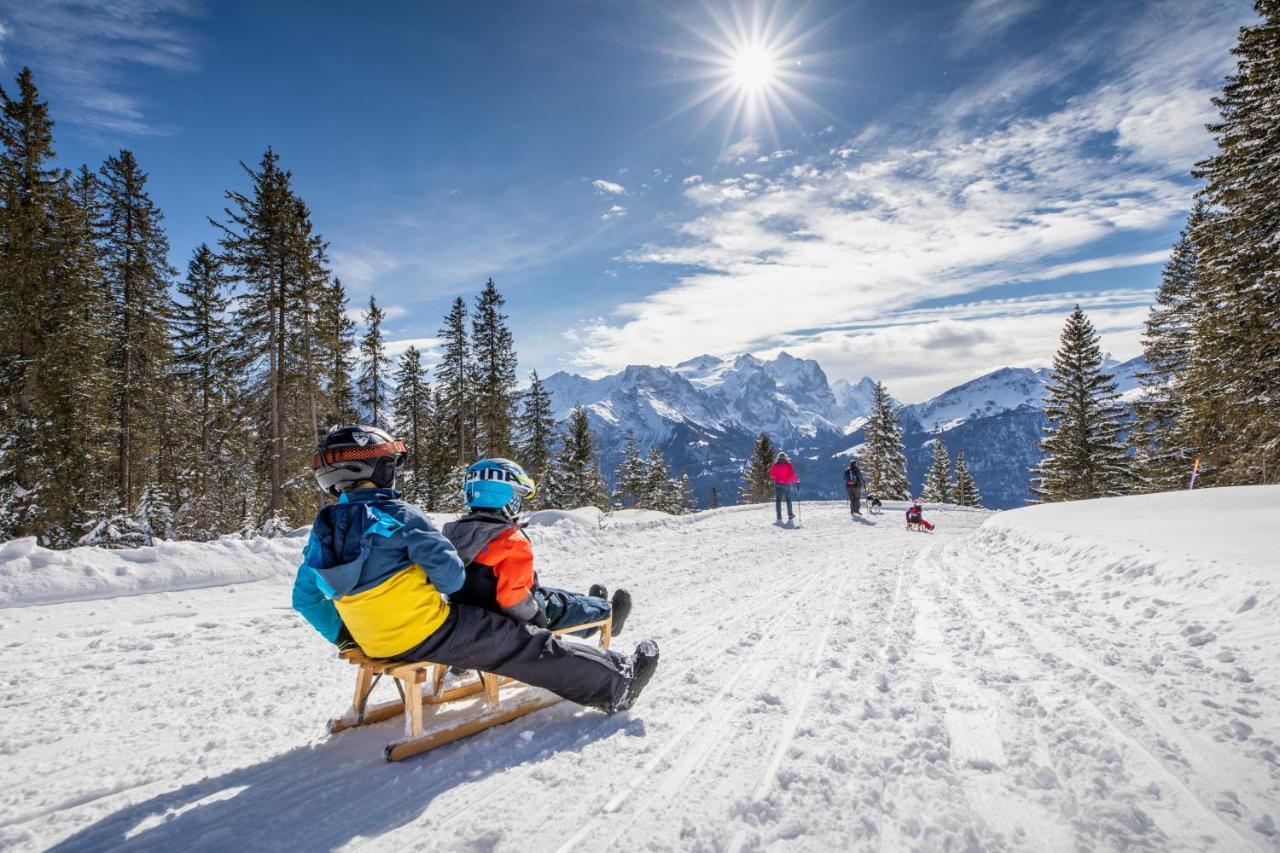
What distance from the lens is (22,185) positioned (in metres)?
15.8

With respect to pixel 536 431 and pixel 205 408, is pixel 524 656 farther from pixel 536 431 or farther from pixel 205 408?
pixel 536 431

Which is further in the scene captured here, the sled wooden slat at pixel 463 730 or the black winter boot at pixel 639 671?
the black winter boot at pixel 639 671

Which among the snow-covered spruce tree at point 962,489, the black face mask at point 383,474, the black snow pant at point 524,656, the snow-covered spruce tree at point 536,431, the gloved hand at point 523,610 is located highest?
the snow-covered spruce tree at point 536,431

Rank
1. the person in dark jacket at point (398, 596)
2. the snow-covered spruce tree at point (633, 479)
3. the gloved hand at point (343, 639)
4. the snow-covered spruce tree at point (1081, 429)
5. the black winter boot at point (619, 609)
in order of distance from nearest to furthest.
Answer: the person in dark jacket at point (398, 596) → the gloved hand at point (343, 639) → the black winter boot at point (619, 609) → the snow-covered spruce tree at point (1081, 429) → the snow-covered spruce tree at point (633, 479)

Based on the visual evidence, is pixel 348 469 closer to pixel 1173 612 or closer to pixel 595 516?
pixel 1173 612

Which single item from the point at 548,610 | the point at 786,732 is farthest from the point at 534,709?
the point at 786,732

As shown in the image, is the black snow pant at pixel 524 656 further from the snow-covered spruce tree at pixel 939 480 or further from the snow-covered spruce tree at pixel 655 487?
the snow-covered spruce tree at pixel 939 480

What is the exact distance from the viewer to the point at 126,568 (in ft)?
26.7

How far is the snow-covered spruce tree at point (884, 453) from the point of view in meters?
46.6

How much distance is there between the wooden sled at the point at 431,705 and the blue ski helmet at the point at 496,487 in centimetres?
109

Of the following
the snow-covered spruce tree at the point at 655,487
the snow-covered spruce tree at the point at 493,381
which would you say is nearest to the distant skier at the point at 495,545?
the snow-covered spruce tree at the point at 493,381

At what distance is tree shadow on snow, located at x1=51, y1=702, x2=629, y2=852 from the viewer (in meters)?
2.65

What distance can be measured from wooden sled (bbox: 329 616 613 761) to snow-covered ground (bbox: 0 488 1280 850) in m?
0.11

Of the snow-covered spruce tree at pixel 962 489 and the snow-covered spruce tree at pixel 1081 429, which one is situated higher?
the snow-covered spruce tree at pixel 1081 429
